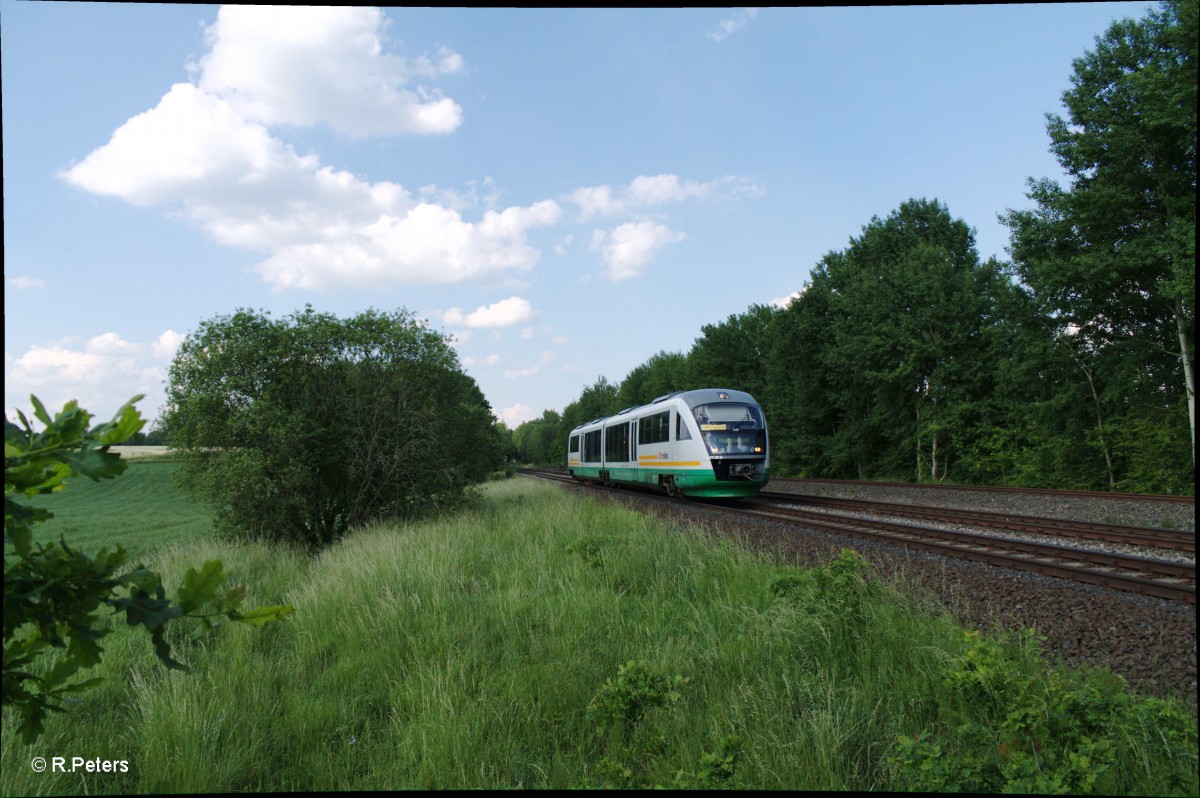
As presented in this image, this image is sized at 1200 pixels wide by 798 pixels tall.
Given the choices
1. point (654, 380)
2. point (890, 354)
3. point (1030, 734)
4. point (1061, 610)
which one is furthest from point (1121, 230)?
point (654, 380)

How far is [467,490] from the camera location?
19.2 meters

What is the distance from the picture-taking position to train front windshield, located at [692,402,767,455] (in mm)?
17078

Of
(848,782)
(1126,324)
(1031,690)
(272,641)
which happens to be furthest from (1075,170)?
(272,641)

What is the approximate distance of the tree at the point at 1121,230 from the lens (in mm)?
15289

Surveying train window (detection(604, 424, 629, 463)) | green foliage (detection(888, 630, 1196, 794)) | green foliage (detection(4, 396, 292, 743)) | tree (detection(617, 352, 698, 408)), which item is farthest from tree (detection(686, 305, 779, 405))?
green foliage (detection(4, 396, 292, 743))

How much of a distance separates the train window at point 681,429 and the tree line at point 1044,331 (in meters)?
10.8

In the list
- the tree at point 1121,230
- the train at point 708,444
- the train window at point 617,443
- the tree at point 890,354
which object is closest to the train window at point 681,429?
the train at point 708,444

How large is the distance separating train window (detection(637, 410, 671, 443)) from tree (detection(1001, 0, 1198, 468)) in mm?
12051

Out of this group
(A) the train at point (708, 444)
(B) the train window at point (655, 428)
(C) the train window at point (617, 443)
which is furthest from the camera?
(C) the train window at point (617, 443)

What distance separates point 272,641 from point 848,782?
6081mm

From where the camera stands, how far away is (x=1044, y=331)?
2150 centimetres

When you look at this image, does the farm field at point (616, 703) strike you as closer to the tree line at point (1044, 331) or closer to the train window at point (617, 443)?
the tree line at point (1044, 331)

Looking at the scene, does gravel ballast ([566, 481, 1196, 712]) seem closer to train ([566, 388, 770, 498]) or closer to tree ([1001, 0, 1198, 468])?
train ([566, 388, 770, 498])

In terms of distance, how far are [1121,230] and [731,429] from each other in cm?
1202
